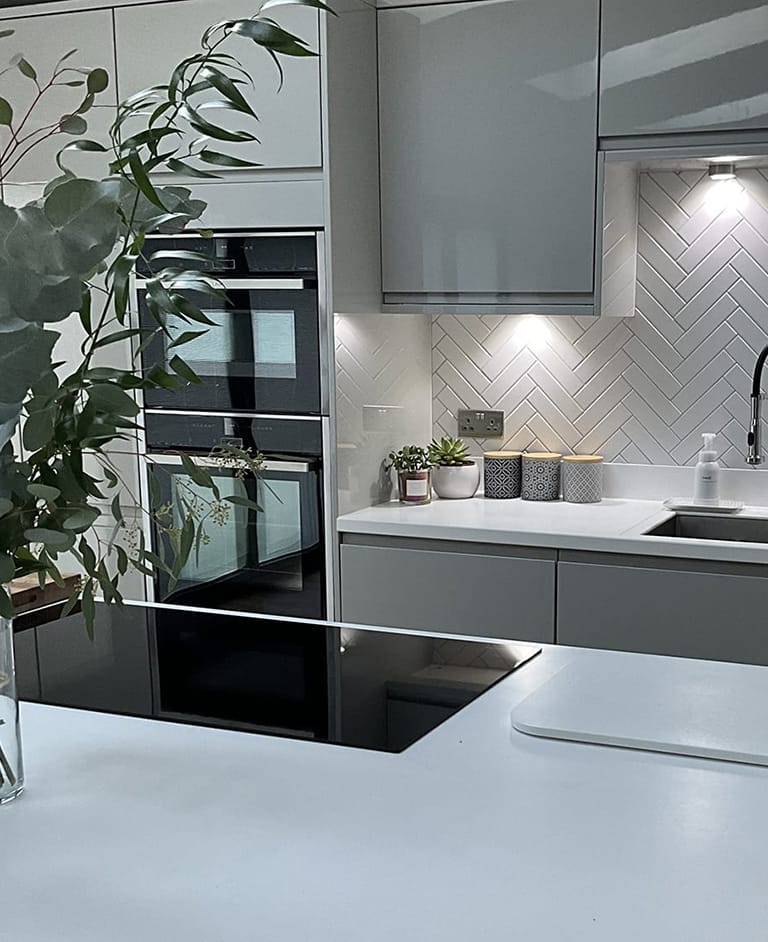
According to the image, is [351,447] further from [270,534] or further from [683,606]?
[683,606]

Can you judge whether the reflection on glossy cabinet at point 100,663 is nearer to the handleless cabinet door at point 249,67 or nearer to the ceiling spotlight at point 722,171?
the handleless cabinet door at point 249,67

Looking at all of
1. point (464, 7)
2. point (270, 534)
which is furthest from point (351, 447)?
point (464, 7)

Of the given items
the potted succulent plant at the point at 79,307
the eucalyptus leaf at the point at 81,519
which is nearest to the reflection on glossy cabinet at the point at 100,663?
the potted succulent plant at the point at 79,307

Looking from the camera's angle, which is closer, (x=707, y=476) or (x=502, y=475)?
(x=707, y=476)

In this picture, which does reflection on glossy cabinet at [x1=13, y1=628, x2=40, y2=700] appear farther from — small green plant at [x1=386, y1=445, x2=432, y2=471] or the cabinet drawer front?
small green plant at [x1=386, y1=445, x2=432, y2=471]

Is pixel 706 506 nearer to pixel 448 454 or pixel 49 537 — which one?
pixel 448 454

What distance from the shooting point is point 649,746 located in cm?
139

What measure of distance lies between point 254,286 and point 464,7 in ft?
3.00

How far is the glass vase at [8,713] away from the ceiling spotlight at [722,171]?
8.47 feet

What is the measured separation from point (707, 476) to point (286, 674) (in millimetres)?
1965

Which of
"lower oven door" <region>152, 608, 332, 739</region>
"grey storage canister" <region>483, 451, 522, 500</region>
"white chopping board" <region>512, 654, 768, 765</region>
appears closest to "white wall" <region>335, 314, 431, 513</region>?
"grey storage canister" <region>483, 451, 522, 500</region>

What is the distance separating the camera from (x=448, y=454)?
3596mm

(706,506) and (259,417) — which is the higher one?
(259,417)

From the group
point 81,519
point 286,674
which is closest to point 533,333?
point 286,674
